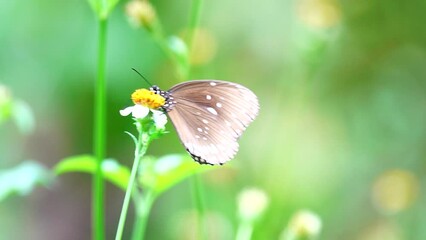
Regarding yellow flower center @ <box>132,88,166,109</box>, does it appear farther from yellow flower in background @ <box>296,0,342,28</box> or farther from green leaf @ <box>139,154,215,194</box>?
yellow flower in background @ <box>296,0,342,28</box>

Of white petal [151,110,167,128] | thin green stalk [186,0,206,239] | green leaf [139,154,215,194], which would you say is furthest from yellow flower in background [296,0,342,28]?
white petal [151,110,167,128]

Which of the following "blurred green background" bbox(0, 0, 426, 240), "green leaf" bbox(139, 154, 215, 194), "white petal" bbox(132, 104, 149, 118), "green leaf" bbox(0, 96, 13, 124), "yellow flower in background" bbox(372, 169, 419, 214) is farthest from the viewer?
"blurred green background" bbox(0, 0, 426, 240)

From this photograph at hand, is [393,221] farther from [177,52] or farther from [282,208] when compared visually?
[177,52]

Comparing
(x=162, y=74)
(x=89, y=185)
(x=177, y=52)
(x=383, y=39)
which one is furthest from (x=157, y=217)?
(x=177, y=52)

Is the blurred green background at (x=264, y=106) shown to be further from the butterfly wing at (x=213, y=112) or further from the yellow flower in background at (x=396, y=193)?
the butterfly wing at (x=213, y=112)

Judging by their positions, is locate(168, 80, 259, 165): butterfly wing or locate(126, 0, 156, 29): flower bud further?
locate(126, 0, 156, 29): flower bud

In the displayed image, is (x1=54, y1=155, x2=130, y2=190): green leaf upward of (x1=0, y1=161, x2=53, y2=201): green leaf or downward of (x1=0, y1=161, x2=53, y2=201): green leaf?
downward

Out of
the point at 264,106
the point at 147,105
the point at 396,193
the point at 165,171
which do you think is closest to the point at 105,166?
the point at 165,171

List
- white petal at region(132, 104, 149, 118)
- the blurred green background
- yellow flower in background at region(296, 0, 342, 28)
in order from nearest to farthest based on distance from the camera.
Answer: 1. white petal at region(132, 104, 149, 118)
2. yellow flower in background at region(296, 0, 342, 28)
3. the blurred green background
